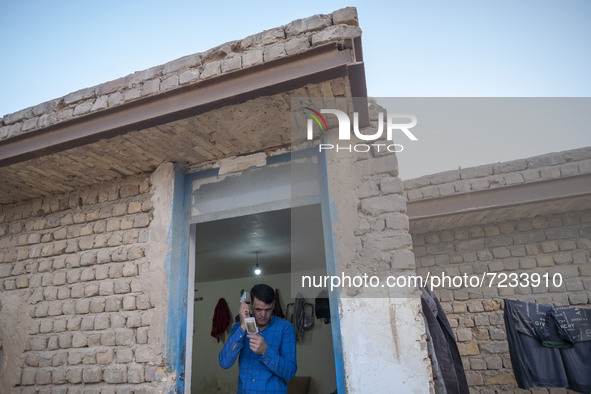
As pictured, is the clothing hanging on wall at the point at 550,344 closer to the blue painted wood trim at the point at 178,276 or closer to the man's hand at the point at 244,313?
the man's hand at the point at 244,313

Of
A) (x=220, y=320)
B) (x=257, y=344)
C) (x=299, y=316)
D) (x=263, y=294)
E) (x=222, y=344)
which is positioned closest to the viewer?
Answer: (x=257, y=344)

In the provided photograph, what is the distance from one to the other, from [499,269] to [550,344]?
1316 mm

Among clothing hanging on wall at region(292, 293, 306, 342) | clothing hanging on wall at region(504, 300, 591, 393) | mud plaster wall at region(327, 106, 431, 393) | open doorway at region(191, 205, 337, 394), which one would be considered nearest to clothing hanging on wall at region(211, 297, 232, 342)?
open doorway at region(191, 205, 337, 394)

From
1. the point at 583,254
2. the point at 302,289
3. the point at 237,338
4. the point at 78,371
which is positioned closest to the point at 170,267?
the point at 237,338

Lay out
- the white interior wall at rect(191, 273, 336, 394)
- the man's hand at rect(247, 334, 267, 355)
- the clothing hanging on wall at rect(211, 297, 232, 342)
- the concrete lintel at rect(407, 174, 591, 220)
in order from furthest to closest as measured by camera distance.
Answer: the clothing hanging on wall at rect(211, 297, 232, 342) < the white interior wall at rect(191, 273, 336, 394) < the concrete lintel at rect(407, 174, 591, 220) < the man's hand at rect(247, 334, 267, 355)

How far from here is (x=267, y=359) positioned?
10.00 ft

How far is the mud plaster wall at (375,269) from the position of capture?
241 cm

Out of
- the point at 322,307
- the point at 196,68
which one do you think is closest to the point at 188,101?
the point at 196,68

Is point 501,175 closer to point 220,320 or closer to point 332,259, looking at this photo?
point 332,259

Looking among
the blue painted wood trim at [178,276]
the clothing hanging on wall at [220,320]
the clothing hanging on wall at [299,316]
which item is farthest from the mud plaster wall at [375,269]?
the clothing hanging on wall at [220,320]

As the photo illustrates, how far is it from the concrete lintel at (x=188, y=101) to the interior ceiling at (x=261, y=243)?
2.21m

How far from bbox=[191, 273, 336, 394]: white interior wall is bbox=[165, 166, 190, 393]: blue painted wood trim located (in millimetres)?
6242

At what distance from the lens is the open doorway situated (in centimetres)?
582

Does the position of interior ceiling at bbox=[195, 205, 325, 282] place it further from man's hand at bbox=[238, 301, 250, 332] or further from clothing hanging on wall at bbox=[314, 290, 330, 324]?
man's hand at bbox=[238, 301, 250, 332]
